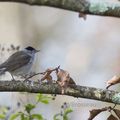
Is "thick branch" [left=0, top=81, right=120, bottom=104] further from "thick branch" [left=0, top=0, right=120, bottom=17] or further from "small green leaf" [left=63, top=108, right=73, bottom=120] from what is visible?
"thick branch" [left=0, top=0, right=120, bottom=17]

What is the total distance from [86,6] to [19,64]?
124 inches

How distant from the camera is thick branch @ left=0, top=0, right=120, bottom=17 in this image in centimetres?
202

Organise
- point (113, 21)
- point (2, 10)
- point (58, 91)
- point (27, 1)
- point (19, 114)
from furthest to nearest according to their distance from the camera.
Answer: point (2, 10), point (113, 21), point (19, 114), point (58, 91), point (27, 1)

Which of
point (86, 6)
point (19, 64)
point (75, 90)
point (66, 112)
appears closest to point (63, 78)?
point (75, 90)

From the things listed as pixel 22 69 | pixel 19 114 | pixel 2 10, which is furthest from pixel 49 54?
pixel 19 114

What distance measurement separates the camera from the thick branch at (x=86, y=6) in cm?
202

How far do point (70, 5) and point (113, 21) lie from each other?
890 cm

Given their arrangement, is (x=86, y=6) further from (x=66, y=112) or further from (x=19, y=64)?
(x=19, y=64)

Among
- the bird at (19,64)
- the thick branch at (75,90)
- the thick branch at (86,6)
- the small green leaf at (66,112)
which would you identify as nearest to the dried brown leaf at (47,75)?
the thick branch at (75,90)

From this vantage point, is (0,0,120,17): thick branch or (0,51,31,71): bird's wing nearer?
(0,0,120,17): thick branch

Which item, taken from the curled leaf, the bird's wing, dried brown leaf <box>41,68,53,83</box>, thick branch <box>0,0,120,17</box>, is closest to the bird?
the bird's wing

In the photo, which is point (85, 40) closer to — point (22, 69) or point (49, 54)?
point (49, 54)

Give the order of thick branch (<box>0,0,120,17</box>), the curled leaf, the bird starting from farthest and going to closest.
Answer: the bird
the curled leaf
thick branch (<box>0,0,120,17</box>)

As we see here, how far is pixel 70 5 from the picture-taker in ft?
6.77
